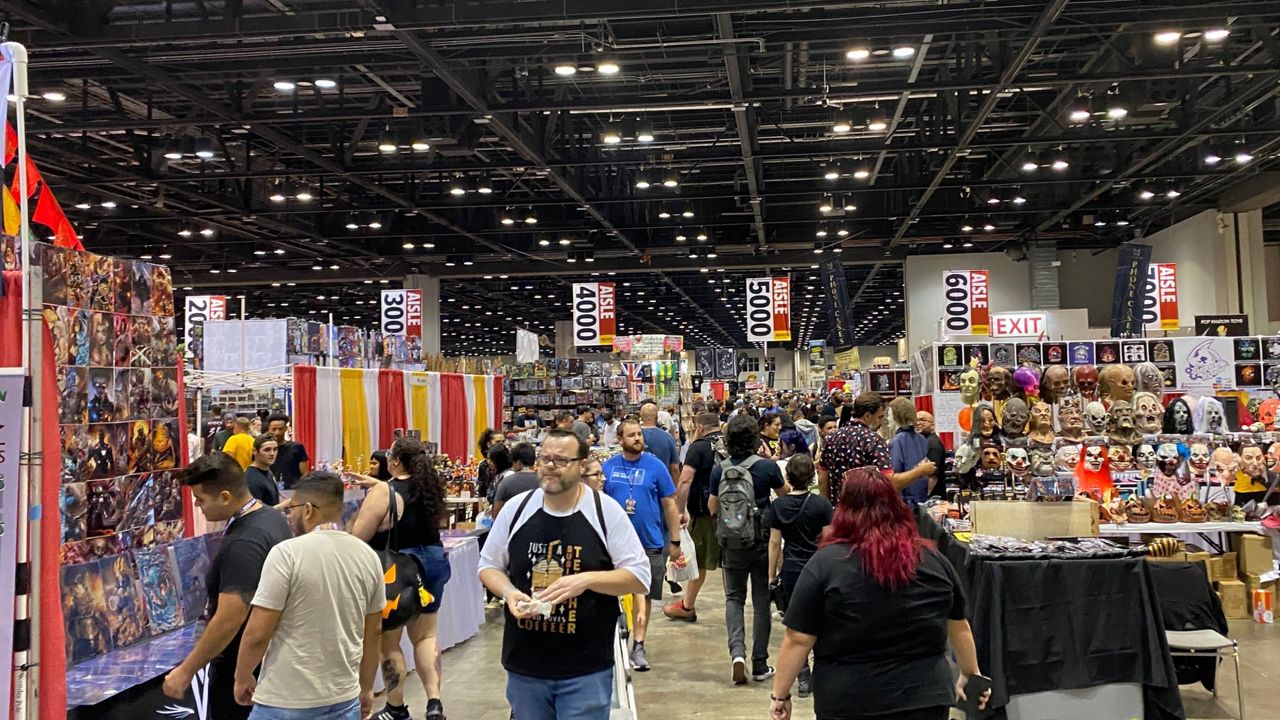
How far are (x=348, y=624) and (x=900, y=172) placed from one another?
13884mm

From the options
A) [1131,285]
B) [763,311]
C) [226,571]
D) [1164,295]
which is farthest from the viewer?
[763,311]

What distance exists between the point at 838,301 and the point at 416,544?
15096 millimetres

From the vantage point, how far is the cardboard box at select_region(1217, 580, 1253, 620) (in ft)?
23.8

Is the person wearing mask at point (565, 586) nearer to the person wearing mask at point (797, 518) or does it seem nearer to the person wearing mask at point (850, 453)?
the person wearing mask at point (797, 518)

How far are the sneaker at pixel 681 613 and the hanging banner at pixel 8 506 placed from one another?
202 inches

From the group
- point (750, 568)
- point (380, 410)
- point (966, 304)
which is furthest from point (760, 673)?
point (966, 304)

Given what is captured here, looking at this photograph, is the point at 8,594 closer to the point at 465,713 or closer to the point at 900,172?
the point at 465,713

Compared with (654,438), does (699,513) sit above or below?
below

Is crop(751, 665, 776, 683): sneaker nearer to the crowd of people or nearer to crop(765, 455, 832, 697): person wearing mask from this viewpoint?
crop(765, 455, 832, 697): person wearing mask

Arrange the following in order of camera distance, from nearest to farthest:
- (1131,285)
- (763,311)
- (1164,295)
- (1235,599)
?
(1235,599) → (1131,285) → (1164,295) → (763,311)

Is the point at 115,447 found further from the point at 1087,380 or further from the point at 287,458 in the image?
the point at 1087,380

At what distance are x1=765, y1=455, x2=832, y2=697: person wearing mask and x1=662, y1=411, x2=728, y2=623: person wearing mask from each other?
1582 mm

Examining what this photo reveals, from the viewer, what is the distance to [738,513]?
558cm

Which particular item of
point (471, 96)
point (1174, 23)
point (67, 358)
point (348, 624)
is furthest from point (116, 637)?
point (1174, 23)
